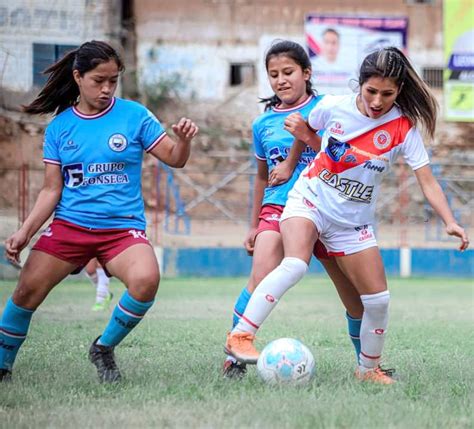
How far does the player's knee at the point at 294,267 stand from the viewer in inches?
200

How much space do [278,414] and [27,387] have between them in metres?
1.40

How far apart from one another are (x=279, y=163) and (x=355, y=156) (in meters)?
0.66

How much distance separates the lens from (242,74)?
30422 mm

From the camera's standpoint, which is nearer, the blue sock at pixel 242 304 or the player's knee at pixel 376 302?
the player's knee at pixel 376 302

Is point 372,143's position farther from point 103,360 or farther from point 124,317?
point 103,360

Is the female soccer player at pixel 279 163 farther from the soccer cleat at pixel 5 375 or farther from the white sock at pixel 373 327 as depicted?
the soccer cleat at pixel 5 375

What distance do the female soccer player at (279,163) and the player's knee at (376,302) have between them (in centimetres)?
33

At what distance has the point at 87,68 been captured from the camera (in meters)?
5.30

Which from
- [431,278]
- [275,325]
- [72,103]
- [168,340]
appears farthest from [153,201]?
[72,103]

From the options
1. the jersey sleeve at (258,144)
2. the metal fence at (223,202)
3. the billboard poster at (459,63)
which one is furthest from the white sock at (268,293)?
the billboard poster at (459,63)

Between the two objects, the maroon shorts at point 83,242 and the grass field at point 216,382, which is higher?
the maroon shorts at point 83,242

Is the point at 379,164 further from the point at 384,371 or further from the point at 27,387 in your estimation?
the point at 27,387

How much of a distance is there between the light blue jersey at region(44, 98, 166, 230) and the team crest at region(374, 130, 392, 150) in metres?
1.09

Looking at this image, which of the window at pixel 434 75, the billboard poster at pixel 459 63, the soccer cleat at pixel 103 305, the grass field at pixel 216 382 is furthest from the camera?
the window at pixel 434 75
